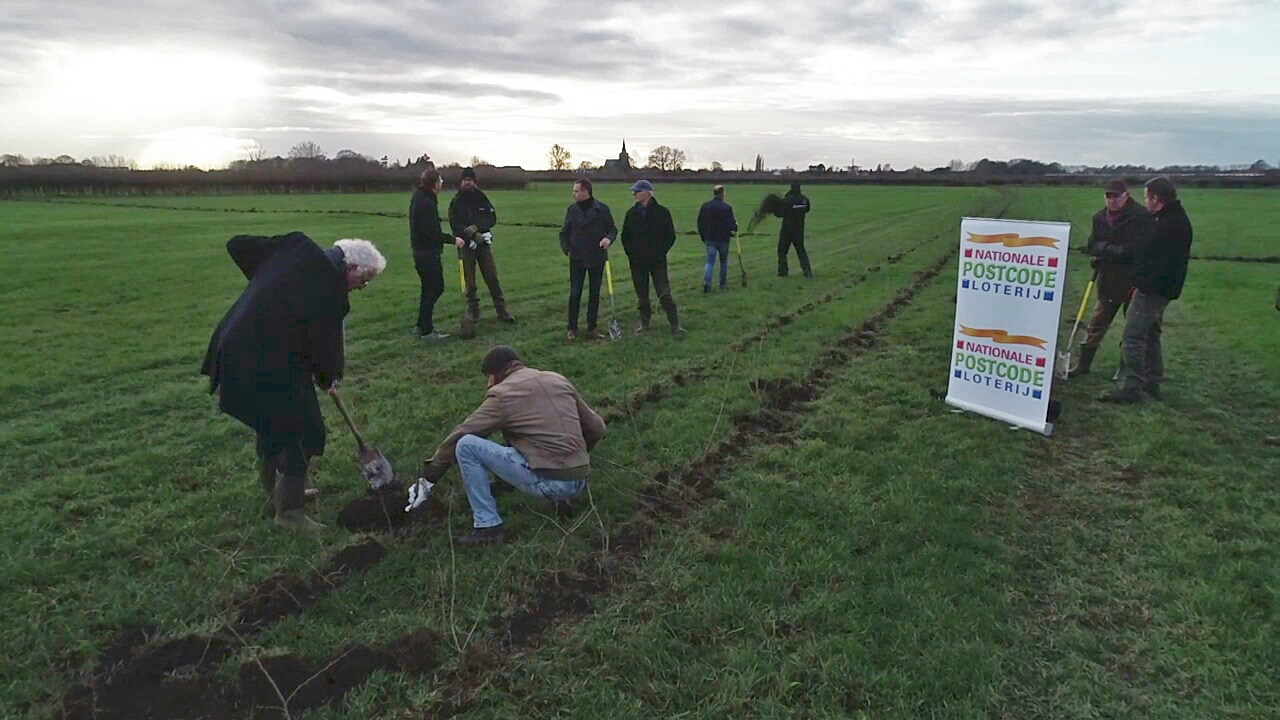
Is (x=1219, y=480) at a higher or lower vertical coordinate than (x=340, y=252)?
lower

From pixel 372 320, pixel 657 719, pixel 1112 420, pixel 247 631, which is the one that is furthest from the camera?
pixel 372 320

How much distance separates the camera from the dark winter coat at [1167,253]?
7711 millimetres

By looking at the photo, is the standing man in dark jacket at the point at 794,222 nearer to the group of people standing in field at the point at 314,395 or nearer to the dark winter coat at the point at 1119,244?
the dark winter coat at the point at 1119,244

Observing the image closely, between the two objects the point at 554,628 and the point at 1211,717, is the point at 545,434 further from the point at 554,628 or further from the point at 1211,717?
the point at 1211,717

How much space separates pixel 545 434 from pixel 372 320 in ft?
27.4

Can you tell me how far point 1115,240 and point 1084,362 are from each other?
146cm

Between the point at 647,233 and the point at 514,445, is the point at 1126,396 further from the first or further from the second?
the point at 514,445

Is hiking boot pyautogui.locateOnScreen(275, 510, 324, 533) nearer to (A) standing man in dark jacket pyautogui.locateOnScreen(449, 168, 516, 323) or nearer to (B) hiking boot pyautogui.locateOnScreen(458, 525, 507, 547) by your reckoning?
(B) hiking boot pyautogui.locateOnScreen(458, 525, 507, 547)

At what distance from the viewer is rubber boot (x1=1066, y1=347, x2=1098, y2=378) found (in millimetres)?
9348

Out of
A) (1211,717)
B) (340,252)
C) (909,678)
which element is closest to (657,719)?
(909,678)

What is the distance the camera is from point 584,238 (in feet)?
A: 35.0

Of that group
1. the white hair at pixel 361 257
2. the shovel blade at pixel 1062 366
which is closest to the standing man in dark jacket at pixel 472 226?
the white hair at pixel 361 257

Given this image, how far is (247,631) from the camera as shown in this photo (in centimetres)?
426

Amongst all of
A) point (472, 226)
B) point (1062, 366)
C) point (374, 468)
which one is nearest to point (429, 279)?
point (472, 226)
